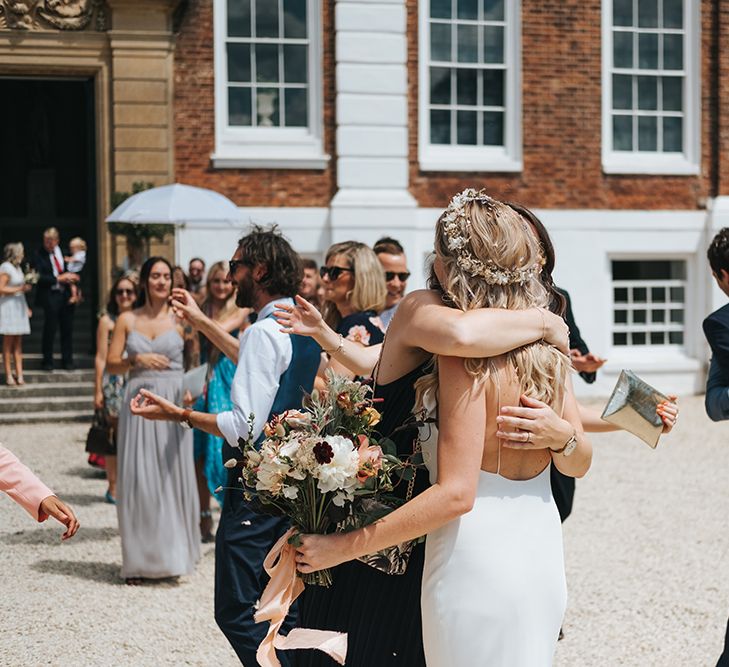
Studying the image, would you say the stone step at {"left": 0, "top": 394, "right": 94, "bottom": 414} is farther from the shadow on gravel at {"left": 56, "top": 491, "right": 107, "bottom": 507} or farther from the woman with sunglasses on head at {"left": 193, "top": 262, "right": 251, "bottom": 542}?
the woman with sunglasses on head at {"left": 193, "top": 262, "right": 251, "bottom": 542}

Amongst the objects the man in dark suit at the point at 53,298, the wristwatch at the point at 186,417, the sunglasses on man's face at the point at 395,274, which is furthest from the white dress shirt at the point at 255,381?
the man in dark suit at the point at 53,298

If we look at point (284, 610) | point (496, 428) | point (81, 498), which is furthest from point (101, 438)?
point (496, 428)

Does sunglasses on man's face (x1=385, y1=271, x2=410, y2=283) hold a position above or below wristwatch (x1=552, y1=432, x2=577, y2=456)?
above

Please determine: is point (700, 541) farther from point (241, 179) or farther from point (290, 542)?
point (241, 179)

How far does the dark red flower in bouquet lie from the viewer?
3045 mm

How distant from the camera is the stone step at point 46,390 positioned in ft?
50.2

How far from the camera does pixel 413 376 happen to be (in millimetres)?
3270

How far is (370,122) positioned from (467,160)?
5.20 ft

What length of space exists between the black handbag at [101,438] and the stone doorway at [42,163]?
12490mm

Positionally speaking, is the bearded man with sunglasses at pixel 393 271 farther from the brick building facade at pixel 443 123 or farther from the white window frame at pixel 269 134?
the white window frame at pixel 269 134

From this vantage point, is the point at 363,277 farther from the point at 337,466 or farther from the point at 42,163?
the point at 42,163

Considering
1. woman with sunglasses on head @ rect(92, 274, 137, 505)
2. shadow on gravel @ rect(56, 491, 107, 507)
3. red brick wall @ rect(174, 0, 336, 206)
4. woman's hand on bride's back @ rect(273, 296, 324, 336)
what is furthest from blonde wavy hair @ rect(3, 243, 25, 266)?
woman's hand on bride's back @ rect(273, 296, 324, 336)

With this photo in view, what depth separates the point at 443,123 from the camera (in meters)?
17.1

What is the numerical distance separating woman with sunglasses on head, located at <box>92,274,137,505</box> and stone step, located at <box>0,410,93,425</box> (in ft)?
16.9
